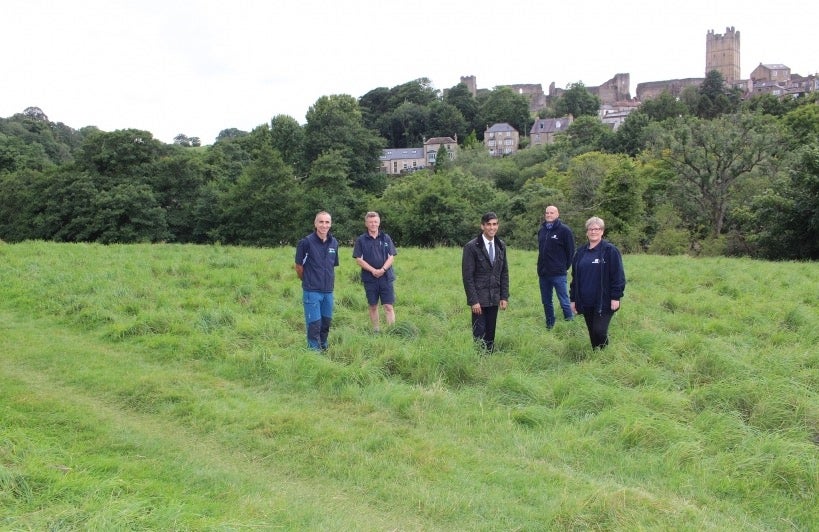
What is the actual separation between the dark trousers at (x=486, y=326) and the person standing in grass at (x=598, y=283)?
3.78 ft

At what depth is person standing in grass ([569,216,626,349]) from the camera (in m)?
7.20

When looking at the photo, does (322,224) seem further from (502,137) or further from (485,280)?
(502,137)

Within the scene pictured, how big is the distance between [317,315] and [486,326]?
7.80 feet

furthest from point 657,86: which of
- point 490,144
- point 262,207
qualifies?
point 262,207

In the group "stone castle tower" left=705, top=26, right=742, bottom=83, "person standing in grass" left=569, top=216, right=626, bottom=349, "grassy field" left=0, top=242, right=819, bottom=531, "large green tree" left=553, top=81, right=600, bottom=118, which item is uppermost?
"stone castle tower" left=705, top=26, right=742, bottom=83

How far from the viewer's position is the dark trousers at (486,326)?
7691 millimetres

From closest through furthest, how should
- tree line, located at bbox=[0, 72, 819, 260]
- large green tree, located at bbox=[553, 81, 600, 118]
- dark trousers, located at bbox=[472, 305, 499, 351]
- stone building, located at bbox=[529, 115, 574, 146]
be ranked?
dark trousers, located at bbox=[472, 305, 499, 351] → tree line, located at bbox=[0, 72, 819, 260] → stone building, located at bbox=[529, 115, 574, 146] → large green tree, located at bbox=[553, 81, 600, 118]

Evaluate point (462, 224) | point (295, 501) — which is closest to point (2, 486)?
point (295, 501)

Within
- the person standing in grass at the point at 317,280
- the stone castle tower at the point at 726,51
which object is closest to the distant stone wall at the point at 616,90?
the stone castle tower at the point at 726,51

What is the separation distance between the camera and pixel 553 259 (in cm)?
919

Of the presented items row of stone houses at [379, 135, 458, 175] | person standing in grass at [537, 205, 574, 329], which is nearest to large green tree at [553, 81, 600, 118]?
row of stone houses at [379, 135, 458, 175]

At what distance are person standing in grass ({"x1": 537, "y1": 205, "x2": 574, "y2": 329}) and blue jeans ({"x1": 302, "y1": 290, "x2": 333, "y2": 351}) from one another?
3.57 m

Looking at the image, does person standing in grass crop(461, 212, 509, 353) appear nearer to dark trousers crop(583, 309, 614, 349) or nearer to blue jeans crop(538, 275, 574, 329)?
dark trousers crop(583, 309, 614, 349)

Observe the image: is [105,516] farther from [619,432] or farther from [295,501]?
[619,432]
